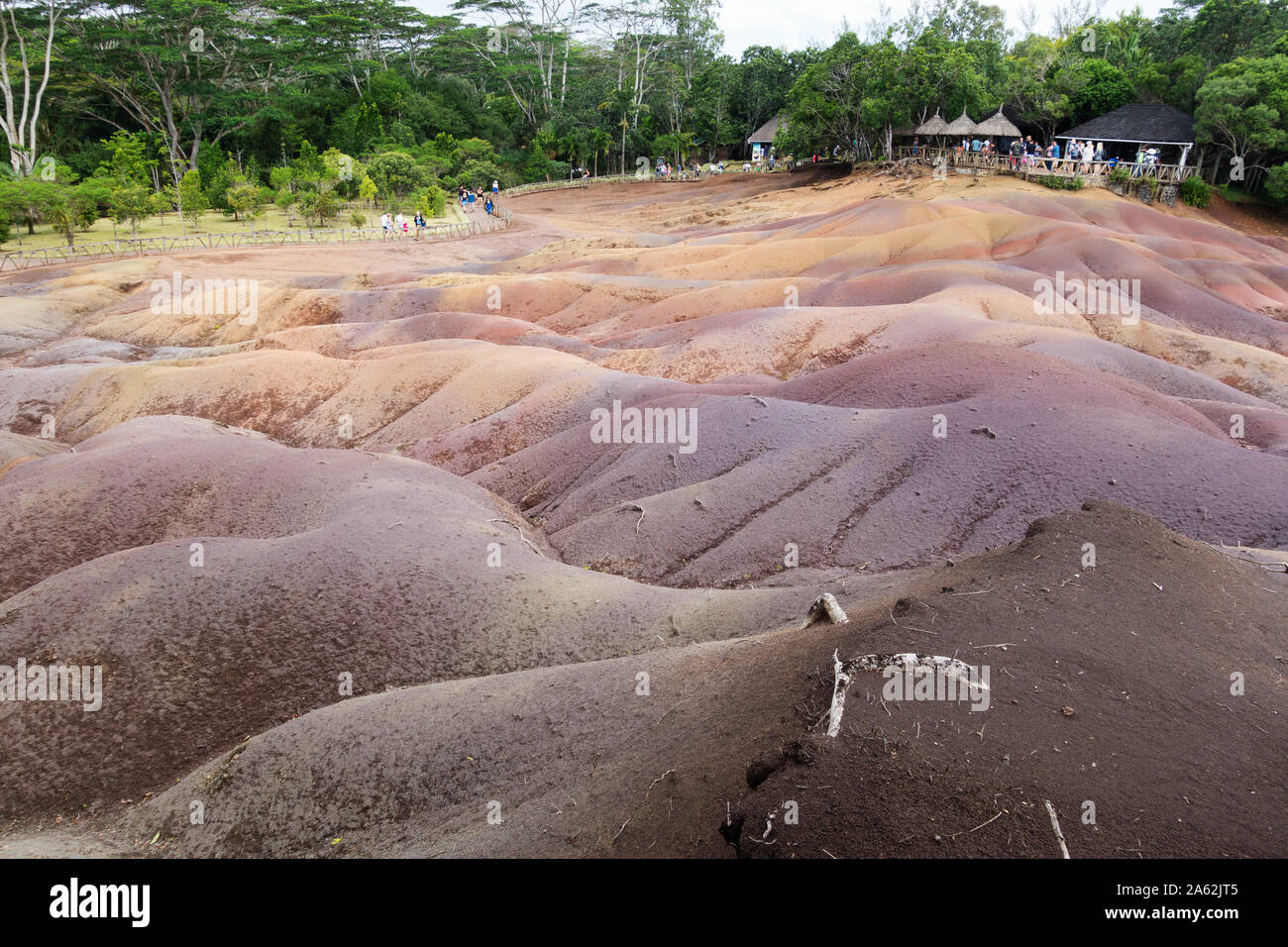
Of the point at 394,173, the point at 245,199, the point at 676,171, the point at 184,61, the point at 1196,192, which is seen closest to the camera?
the point at 1196,192

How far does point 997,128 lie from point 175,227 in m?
50.9

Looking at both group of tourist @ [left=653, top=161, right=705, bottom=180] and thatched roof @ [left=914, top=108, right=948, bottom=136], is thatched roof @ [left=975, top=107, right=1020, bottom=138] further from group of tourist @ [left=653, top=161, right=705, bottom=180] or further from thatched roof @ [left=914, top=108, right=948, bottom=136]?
group of tourist @ [left=653, top=161, right=705, bottom=180]

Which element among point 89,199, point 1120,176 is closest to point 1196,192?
point 1120,176

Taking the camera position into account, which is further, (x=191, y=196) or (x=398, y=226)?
(x=398, y=226)

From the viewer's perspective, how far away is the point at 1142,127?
47.5 m

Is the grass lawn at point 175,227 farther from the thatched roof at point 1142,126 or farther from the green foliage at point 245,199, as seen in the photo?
the thatched roof at point 1142,126

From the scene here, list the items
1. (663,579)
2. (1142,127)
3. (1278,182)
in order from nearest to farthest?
(663,579)
(1278,182)
(1142,127)

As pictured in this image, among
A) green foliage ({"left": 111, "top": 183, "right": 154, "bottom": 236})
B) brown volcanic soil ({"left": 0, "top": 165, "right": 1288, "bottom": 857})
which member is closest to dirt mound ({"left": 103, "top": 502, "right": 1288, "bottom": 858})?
brown volcanic soil ({"left": 0, "top": 165, "right": 1288, "bottom": 857})

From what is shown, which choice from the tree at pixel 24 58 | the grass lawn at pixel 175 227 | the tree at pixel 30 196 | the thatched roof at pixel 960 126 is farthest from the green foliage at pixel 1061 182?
the tree at pixel 24 58

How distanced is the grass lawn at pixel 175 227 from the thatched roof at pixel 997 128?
110ft

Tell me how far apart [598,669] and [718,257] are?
30.0 meters

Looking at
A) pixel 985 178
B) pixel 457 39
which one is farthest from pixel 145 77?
pixel 985 178

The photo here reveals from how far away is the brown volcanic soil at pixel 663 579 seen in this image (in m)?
5.45

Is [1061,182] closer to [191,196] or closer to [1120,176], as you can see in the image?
[1120,176]
